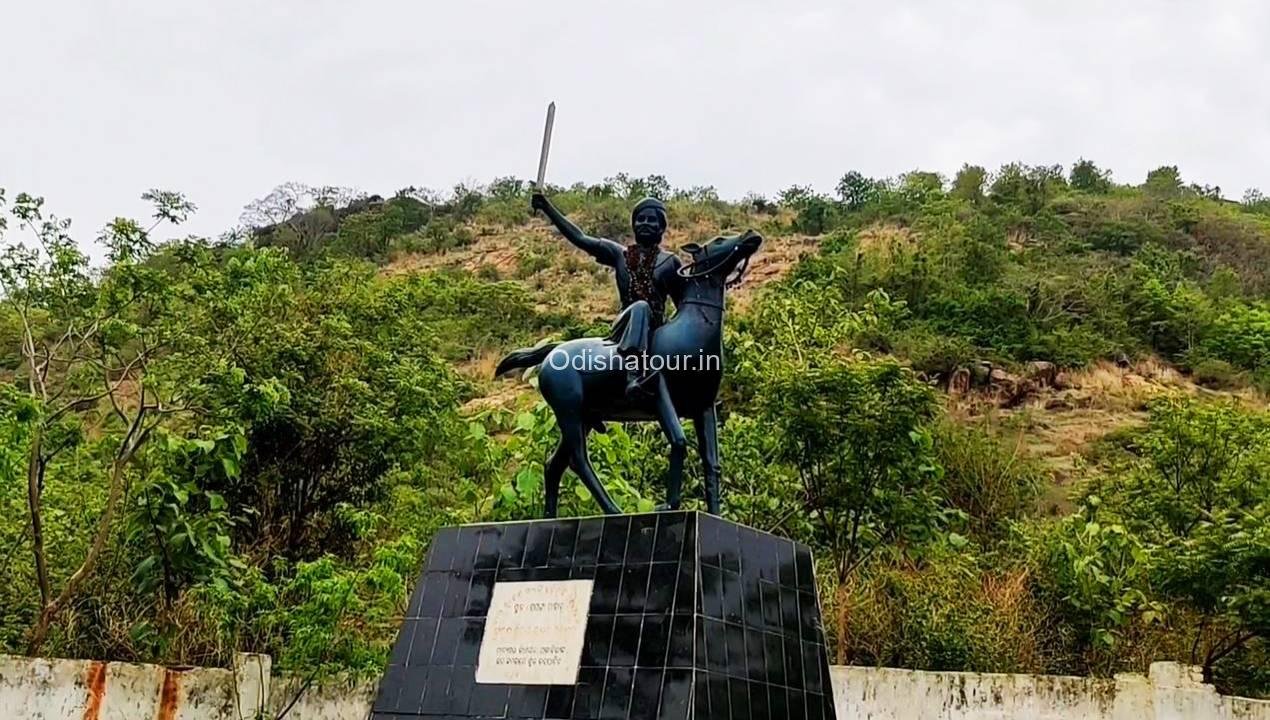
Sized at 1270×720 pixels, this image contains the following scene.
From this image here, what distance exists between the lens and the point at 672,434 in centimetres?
655

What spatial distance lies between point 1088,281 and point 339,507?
25742 mm

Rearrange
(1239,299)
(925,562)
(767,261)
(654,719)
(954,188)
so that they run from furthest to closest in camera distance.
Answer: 1. (954,188)
2. (767,261)
3. (1239,299)
4. (925,562)
5. (654,719)

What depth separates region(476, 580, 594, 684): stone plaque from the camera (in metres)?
6.16

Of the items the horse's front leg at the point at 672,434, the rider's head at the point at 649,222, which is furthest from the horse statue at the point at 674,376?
the rider's head at the point at 649,222

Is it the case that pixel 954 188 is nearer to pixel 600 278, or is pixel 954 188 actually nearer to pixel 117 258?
pixel 600 278

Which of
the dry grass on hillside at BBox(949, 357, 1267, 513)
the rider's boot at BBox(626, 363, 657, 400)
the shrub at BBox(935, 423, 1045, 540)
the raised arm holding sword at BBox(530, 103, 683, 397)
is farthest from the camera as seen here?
the dry grass on hillside at BBox(949, 357, 1267, 513)

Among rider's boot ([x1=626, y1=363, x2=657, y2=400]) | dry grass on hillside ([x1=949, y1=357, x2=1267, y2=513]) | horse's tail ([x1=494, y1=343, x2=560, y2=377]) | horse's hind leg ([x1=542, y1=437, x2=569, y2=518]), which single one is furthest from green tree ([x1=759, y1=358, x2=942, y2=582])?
dry grass on hillside ([x1=949, y1=357, x2=1267, y2=513])

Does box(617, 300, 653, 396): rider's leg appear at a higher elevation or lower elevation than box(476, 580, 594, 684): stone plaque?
higher

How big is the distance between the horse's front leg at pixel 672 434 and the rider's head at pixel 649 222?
80 centimetres

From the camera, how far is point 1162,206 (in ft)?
140

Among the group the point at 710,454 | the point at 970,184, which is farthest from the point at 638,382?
the point at 970,184

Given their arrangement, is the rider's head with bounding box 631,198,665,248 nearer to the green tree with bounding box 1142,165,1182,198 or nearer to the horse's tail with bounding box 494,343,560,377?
the horse's tail with bounding box 494,343,560,377

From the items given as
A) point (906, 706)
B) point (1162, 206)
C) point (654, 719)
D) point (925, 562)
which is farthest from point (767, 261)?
point (654, 719)

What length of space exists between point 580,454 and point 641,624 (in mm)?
1249
